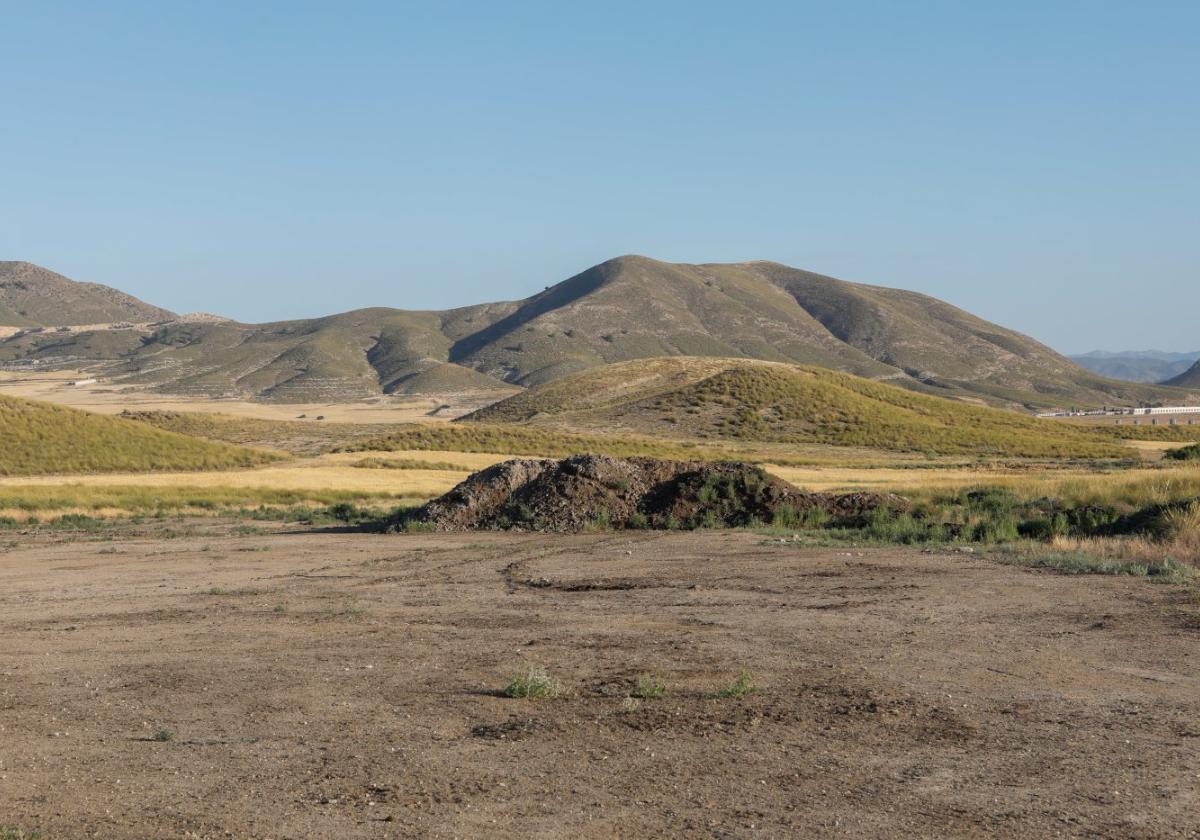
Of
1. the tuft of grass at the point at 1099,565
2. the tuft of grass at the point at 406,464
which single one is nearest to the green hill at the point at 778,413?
the tuft of grass at the point at 406,464

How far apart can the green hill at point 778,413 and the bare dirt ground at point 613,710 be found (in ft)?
265

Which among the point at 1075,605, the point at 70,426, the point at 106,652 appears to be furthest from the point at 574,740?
the point at 70,426

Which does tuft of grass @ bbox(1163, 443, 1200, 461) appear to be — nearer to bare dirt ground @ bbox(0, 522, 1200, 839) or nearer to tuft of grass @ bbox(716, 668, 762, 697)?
bare dirt ground @ bbox(0, 522, 1200, 839)

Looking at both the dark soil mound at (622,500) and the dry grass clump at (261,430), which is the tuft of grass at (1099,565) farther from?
the dry grass clump at (261,430)

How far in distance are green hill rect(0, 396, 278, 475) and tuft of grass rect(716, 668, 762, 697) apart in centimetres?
6410

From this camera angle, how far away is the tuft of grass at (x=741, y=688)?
38.9 ft

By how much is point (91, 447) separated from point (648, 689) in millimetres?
70369

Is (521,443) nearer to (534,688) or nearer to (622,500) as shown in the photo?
(622,500)

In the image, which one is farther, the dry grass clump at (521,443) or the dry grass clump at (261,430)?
the dry grass clump at (261,430)

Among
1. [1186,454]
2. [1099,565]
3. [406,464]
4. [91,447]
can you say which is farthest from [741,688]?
[91,447]

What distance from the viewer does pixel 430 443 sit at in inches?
3583

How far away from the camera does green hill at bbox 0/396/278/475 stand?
7062cm

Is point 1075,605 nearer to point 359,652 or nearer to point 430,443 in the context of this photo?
point 359,652

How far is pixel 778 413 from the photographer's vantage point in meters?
114
